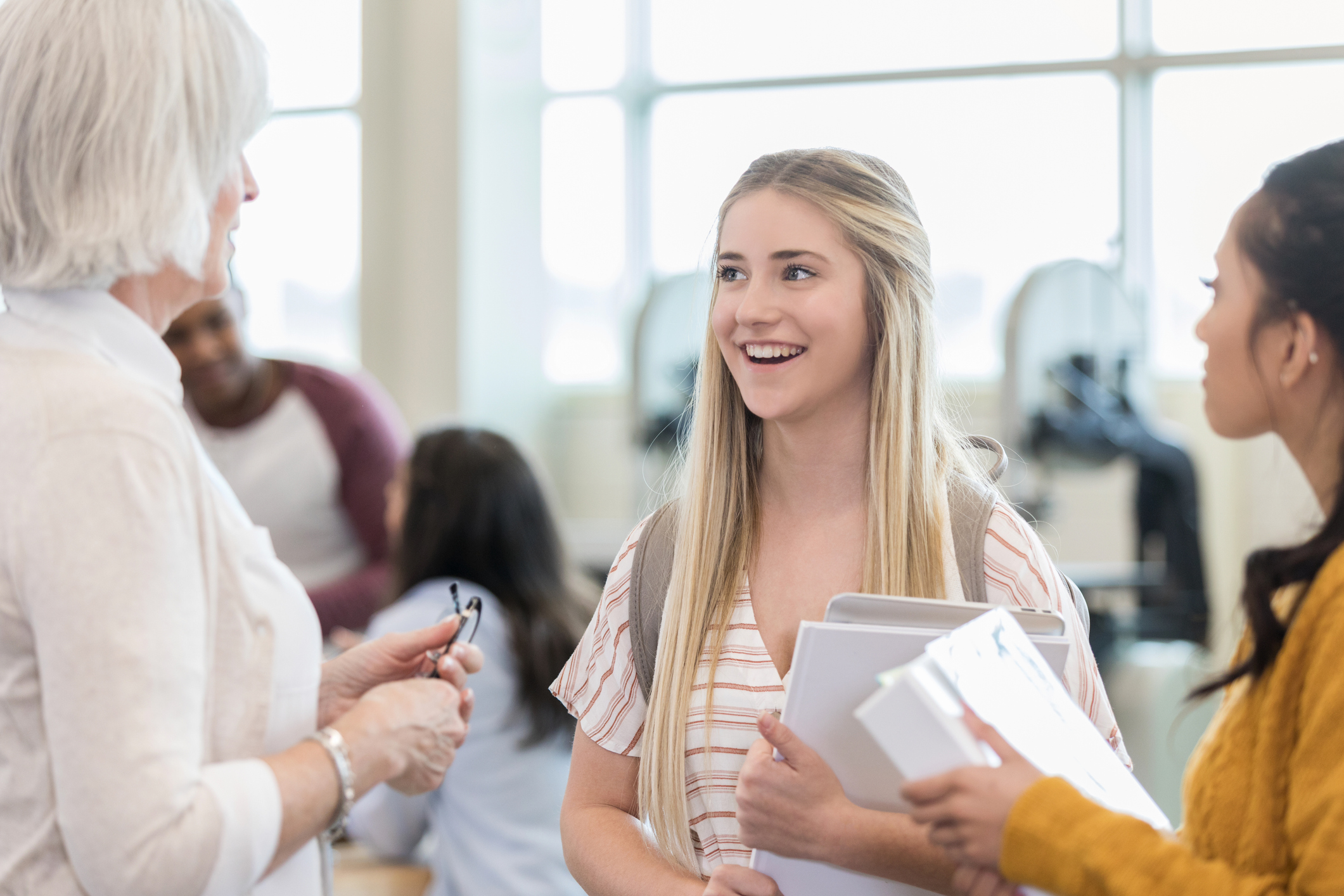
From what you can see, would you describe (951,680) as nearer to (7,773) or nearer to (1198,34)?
(7,773)

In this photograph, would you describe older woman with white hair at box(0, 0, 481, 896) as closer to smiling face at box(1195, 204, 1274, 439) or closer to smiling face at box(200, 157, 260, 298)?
smiling face at box(200, 157, 260, 298)

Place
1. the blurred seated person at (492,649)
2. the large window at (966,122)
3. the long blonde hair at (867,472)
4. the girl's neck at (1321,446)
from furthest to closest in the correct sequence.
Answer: the large window at (966,122), the blurred seated person at (492,649), the long blonde hair at (867,472), the girl's neck at (1321,446)

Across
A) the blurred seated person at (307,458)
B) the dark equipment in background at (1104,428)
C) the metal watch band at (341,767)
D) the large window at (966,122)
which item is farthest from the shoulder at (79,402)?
the large window at (966,122)

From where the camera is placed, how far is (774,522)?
1.38 meters

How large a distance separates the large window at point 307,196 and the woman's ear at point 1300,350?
424 cm

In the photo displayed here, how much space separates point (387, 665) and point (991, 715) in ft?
1.94

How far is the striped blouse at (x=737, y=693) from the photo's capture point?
1.21 m

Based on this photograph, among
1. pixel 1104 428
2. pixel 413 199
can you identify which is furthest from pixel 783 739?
pixel 413 199

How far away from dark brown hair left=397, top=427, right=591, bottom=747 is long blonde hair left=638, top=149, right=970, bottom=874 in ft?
2.80

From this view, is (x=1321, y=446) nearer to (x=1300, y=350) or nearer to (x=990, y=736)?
(x=1300, y=350)

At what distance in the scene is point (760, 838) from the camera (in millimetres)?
1069

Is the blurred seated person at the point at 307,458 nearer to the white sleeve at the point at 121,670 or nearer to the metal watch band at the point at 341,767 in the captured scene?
the metal watch band at the point at 341,767

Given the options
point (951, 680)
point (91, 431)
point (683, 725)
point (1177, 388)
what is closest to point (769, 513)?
point (683, 725)

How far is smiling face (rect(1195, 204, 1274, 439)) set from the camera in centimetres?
91
